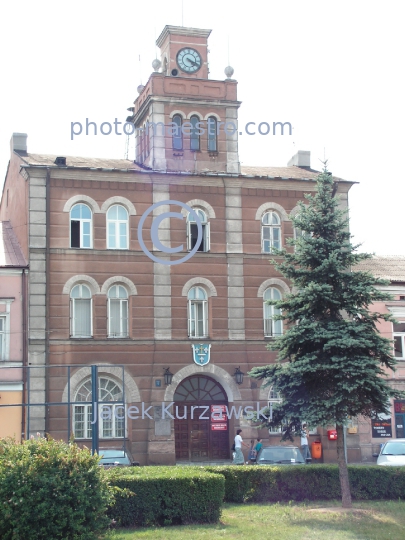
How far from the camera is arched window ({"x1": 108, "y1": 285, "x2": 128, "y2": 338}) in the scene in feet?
107

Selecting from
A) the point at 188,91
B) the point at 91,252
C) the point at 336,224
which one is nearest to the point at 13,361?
the point at 91,252

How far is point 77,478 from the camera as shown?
1502 centimetres

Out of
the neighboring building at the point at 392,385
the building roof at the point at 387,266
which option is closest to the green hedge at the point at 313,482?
the neighboring building at the point at 392,385

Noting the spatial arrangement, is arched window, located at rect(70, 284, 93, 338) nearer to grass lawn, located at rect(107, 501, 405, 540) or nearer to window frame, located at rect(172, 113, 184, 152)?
window frame, located at rect(172, 113, 184, 152)

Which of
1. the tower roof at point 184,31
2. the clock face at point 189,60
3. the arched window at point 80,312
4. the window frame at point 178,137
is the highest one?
the tower roof at point 184,31

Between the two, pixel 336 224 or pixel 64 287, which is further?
pixel 64 287

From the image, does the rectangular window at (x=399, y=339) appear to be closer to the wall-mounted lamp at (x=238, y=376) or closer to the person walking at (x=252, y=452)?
the wall-mounted lamp at (x=238, y=376)

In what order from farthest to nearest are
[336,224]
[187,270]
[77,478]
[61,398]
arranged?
[187,270], [61,398], [336,224], [77,478]

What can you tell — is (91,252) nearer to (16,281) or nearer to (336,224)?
(16,281)

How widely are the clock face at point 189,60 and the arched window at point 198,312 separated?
9.78 meters

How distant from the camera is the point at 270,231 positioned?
114 ft

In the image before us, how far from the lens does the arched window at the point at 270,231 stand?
114 ft

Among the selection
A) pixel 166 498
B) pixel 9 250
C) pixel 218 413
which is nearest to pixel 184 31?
pixel 9 250

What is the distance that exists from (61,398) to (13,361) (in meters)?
2.39
